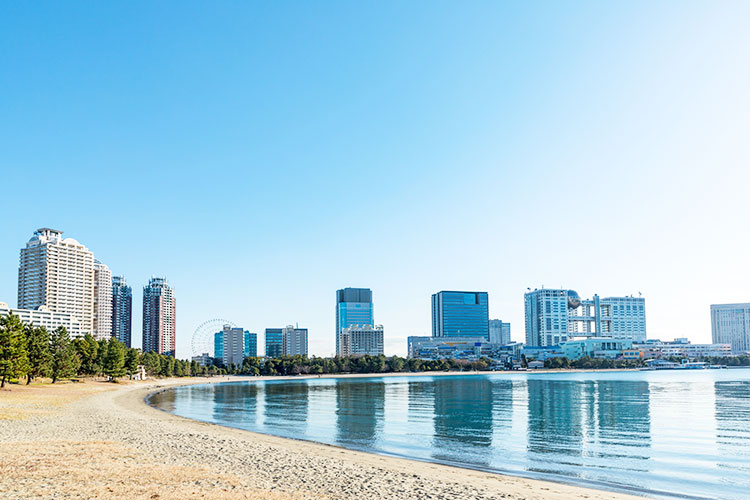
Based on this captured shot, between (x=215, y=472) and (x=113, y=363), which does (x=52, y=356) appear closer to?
(x=113, y=363)

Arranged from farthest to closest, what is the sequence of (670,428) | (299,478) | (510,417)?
(510,417)
(670,428)
(299,478)

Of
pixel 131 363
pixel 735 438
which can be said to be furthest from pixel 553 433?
pixel 131 363

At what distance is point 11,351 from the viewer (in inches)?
2798

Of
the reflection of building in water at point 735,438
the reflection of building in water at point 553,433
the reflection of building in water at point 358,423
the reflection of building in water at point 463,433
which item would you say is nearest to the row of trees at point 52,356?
the reflection of building in water at point 358,423

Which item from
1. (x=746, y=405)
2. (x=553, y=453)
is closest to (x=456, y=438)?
(x=553, y=453)

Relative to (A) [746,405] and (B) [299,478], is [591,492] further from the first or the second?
(A) [746,405]

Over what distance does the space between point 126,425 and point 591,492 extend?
35021 mm

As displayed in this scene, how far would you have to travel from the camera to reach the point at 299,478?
77.7ft

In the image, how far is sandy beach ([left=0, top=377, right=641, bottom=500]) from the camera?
1977 cm

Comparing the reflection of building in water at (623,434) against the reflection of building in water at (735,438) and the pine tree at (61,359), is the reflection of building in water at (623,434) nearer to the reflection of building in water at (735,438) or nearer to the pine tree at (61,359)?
the reflection of building in water at (735,438)

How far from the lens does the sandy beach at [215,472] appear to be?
19.8m

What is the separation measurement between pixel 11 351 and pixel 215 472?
61.9 meters

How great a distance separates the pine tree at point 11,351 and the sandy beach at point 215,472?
40635 millimetres

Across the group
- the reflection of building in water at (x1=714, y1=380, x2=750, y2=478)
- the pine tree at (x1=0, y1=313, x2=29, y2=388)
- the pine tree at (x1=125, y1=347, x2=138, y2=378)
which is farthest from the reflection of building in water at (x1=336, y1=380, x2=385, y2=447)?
the pine tree at (x1=125, y1=347, x2=138, y2=378)
